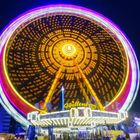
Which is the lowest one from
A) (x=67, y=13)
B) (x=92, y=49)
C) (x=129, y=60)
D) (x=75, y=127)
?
(x=75, y=127)

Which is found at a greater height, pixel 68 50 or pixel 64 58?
pixel 68 50

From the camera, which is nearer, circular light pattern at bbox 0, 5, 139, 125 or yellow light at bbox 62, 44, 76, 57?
circular light pattern at bbox 0, 5, 139, 125

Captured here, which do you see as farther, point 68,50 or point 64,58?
point 64,58

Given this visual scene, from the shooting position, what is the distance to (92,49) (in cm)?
3086

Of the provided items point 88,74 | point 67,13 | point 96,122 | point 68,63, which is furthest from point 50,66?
point 96,122

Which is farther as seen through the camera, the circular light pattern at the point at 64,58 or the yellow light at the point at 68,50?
the yellow light at the point at 68,50

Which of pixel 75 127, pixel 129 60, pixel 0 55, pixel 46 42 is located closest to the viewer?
pixel 0 55

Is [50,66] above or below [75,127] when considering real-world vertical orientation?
above

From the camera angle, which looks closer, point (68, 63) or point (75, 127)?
point (75, 127)

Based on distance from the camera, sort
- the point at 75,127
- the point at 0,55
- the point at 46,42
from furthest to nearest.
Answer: the point at 46,42 < the point at 75,127 < the point at 0,55

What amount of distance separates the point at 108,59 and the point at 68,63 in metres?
5.36

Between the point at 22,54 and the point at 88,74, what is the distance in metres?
9.17

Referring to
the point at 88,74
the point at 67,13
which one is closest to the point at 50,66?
the point at 88,74

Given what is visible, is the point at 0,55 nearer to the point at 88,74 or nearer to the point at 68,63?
the point at 68,63
